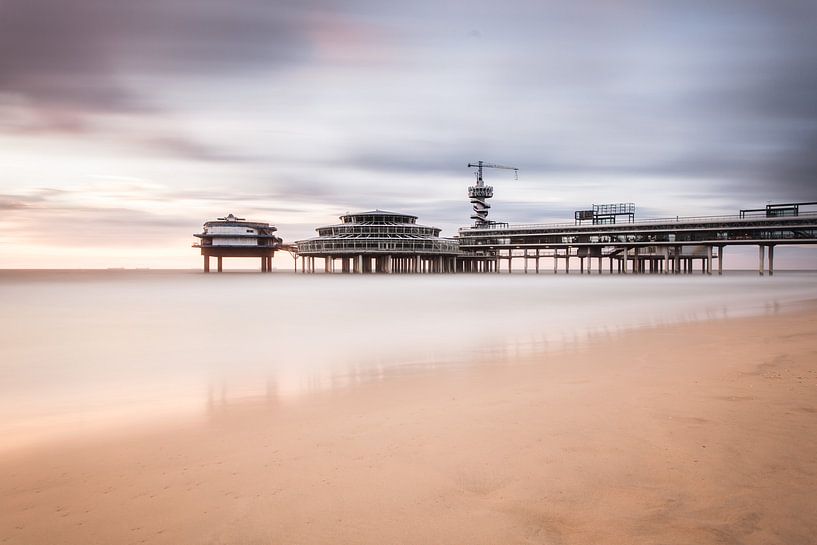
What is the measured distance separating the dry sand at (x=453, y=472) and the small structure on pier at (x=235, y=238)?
3654 inches

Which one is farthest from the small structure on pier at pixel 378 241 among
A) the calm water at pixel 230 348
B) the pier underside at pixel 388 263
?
the calm water at pixel 230 348

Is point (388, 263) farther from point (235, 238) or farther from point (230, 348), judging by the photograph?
point (230, 348)

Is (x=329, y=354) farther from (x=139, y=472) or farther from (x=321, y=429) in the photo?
(x=139, y=472)

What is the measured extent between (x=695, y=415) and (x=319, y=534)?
4.45m

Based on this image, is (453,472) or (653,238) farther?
(653,238)

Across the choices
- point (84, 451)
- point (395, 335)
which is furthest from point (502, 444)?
point (395, 335)

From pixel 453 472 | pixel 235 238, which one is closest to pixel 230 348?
pixel 453 472

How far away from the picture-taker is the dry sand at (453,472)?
3.62 metres

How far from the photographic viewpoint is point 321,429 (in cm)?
589

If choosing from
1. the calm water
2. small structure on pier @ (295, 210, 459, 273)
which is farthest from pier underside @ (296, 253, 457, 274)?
the calm water

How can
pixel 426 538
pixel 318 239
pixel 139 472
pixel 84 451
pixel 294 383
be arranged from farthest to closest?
pixel 318 239
pixel 294 383
pixel 84 451
pixel 139 472
pixel 426 538

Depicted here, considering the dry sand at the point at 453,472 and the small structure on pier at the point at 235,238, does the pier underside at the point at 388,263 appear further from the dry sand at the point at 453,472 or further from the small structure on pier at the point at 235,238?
→ the dry sand at the point at 453,472

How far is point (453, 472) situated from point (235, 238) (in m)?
96.4

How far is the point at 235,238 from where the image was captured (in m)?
95.5
